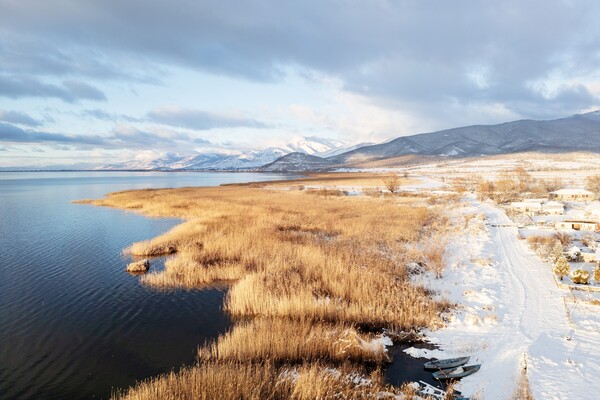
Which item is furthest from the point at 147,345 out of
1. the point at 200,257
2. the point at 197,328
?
the point at 200,257

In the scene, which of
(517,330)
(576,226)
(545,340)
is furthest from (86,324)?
(576,226)

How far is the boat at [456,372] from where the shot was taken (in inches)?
392

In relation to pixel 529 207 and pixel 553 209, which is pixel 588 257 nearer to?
pixel 553 209

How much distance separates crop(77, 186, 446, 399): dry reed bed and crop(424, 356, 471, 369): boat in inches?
59.6

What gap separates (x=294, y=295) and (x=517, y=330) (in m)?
8.74

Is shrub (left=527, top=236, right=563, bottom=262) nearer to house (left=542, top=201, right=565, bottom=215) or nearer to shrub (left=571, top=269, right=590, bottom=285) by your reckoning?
shrub (left=571, top=269, right=590, bottom=285)

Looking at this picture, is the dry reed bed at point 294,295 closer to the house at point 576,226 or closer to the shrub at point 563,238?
the shrub at point 563,238

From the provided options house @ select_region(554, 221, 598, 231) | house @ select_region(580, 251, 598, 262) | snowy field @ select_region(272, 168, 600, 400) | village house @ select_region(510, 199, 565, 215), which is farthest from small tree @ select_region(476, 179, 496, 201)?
snowy field @ select_region(272, 168, 600, 400)

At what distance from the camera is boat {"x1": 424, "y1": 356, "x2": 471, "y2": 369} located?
1042 centimetres

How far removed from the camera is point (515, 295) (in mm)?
15727

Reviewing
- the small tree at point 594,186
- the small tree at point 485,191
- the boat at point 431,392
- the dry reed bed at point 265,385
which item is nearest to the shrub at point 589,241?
the boat at point 431,392

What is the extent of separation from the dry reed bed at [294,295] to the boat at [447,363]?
1.51 meters

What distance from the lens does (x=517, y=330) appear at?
40.3ft

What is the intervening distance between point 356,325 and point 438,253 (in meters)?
11.0
